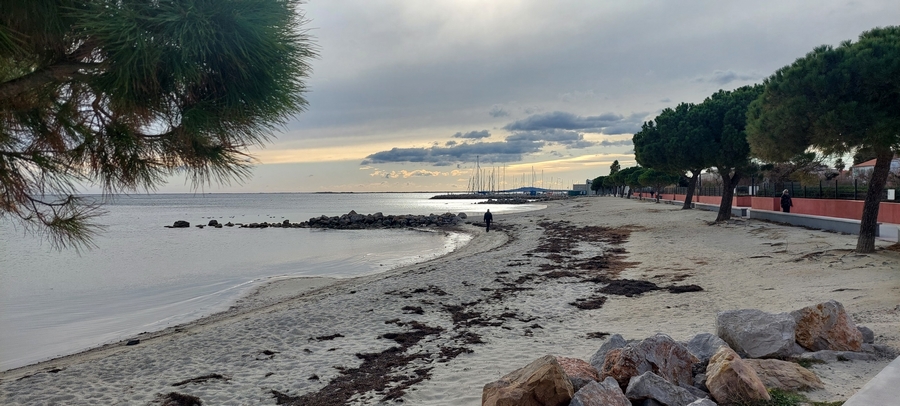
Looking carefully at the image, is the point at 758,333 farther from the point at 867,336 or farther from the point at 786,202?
the point at 786,202

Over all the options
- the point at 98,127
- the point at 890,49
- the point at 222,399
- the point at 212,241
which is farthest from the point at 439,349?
the point at 212,241

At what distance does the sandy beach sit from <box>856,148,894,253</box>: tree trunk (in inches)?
16.7

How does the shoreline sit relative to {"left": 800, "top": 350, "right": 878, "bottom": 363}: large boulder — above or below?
below

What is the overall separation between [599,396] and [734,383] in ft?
3.86

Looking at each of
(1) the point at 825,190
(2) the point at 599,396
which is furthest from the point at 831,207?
(2) the point at 599,396

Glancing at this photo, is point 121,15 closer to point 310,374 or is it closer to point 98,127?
point 98,127

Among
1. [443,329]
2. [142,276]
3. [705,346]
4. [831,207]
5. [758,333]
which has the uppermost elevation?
[831,207]

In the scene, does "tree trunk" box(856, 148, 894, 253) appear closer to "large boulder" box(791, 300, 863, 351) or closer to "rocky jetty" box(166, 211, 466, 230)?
"large boulder" box(791, 300, 863, 351)

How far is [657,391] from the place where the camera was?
4473mm

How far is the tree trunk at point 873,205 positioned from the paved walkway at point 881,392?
10952mm

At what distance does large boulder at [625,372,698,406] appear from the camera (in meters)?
4.42

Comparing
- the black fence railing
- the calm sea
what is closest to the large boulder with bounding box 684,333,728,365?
the calm sea

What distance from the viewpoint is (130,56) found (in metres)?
3.85

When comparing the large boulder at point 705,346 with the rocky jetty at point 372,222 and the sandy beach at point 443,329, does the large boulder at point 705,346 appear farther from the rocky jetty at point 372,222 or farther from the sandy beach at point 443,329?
the rocky jetty at point 372,222
